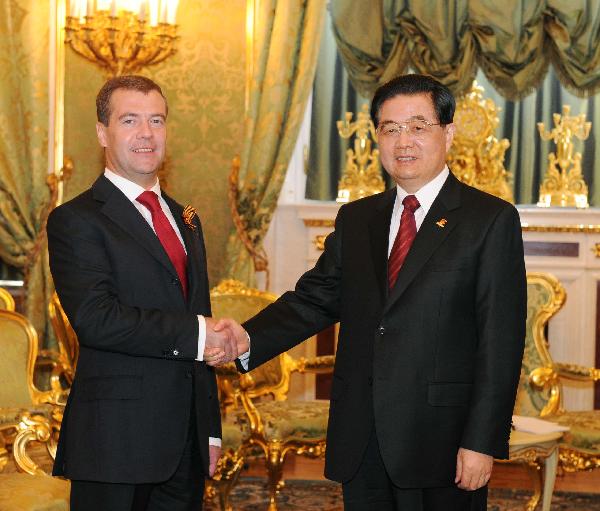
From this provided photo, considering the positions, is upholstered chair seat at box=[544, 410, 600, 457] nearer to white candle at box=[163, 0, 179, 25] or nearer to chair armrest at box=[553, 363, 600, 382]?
chair armrest at box=[553, 363, 600, 382]

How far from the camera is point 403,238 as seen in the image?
2.76 metres

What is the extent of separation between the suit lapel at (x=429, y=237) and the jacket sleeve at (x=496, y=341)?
11cm

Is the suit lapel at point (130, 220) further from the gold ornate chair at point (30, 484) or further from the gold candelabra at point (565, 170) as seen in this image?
the gold candelabra at point (565, 170)

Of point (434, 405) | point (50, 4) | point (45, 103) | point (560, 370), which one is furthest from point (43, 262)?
point (434, 405)

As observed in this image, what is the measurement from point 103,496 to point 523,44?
165 inches

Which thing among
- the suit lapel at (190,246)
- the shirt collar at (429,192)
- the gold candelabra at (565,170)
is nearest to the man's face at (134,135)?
the suit lapel at (190,246)

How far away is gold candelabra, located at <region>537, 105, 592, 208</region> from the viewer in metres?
6.07

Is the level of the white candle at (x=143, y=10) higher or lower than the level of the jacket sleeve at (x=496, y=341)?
higher

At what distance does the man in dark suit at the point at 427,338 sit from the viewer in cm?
261

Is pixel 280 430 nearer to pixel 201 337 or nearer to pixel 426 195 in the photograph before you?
pixel 201 337

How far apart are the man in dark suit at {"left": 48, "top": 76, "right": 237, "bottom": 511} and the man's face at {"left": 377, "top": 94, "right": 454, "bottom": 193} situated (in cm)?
60

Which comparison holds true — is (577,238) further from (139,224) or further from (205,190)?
(139,224)

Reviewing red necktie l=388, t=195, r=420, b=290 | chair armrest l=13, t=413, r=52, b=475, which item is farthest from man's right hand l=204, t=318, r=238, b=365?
chair armrest l=13, t=413, r=52, b=475

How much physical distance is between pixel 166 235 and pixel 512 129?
383 centimetres
